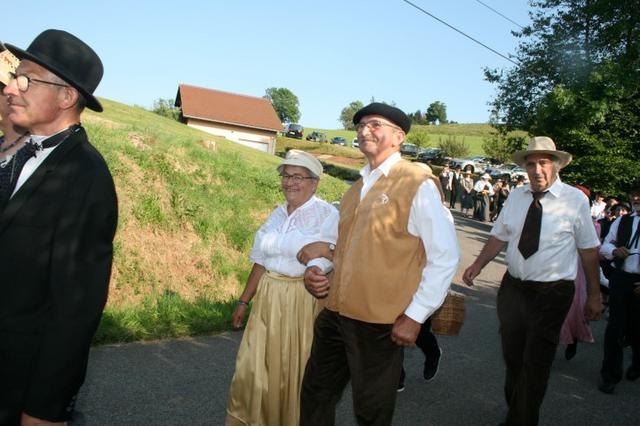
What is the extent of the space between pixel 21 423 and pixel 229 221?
766 centimetres

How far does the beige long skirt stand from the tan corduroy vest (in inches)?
29.4

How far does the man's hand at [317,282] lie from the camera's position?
347 cm

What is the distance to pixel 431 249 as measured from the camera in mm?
→ 3111

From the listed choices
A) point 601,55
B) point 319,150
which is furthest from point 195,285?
point 319,150

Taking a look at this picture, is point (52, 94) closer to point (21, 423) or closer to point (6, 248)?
point (6, 248)

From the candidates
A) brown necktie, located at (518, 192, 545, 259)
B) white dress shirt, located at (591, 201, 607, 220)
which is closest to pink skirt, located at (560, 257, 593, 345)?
brown necktie, located at (518, 192, 545, 259)

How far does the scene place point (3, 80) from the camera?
122 inches

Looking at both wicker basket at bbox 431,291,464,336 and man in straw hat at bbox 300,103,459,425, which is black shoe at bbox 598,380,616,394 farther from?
man in straw hat at bbox 300,103,459,425

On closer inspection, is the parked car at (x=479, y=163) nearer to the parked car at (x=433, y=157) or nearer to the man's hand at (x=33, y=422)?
the parked car at (x=433, y=157)

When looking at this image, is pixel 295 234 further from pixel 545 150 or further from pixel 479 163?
pixel 479 163

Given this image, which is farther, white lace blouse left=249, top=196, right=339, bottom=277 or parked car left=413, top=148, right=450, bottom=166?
parked car left=413, top=148, right=450, bottom=166

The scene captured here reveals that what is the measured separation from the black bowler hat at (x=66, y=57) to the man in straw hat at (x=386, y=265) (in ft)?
5.15

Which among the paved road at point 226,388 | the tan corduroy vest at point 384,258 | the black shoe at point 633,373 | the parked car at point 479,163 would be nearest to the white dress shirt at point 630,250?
the black shoe at point 633,373

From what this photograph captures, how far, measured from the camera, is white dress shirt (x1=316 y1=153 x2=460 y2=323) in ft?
10.1
